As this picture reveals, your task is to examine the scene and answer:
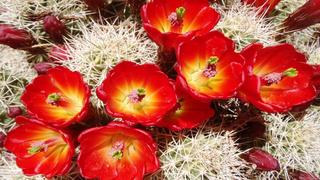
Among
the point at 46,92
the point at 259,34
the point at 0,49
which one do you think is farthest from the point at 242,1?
the point at 0,49

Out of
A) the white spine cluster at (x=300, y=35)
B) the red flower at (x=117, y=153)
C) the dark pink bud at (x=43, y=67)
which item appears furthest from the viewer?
the white spine cluster at (x=300, y=35)

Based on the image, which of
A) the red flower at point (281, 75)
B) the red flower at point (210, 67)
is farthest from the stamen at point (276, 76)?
the red flower at point (210, 67)

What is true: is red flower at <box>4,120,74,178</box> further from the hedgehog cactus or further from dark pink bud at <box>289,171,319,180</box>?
dark pink bud at <box>289,171,319,180</box>

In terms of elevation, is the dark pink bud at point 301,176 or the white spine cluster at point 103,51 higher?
the white spine cluster at point 103,51

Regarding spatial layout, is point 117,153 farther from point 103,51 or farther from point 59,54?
point 59,54

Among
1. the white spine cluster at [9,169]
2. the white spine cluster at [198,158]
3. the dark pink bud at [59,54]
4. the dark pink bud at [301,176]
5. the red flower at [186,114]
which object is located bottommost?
the dark pink bud at [301,176]

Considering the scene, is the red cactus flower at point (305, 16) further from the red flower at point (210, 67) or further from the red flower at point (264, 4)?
the red flower at point (210, 67)

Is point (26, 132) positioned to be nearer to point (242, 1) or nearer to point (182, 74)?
point (182, 74)
